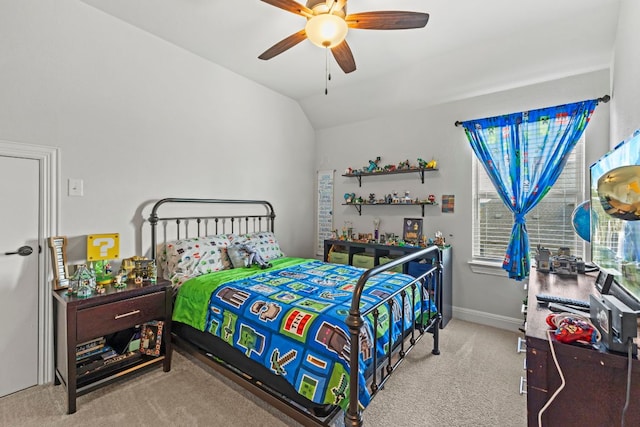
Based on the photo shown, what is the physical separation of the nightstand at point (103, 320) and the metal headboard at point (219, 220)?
655mm

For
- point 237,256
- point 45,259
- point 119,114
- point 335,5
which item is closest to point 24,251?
point 45,259

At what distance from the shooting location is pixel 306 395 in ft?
5.18

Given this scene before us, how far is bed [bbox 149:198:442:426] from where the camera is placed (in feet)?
5.13

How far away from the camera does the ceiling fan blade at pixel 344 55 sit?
7.18 feet

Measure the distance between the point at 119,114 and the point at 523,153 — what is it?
3.98m

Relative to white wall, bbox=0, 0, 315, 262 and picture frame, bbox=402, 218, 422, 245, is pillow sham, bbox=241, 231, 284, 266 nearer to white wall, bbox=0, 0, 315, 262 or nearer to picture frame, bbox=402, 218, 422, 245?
white wall, bbox=0, 0, 315, 262

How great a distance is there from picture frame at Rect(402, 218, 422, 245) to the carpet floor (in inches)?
60.2

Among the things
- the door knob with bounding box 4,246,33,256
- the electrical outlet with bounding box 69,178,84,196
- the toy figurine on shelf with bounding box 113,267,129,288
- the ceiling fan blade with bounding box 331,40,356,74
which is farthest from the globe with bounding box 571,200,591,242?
the door knob with bounding box 4,246,33,256

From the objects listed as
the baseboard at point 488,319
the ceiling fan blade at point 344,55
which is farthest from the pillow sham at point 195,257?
the baseboard at point 488,319

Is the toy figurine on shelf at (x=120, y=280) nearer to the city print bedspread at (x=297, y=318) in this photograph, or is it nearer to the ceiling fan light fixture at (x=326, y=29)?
the city print bedspread at (x=297, y=318)

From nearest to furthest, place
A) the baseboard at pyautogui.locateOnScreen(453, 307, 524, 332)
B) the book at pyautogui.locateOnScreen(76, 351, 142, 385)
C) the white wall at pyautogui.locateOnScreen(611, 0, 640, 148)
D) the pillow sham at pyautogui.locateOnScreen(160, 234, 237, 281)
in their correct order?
the white wall at pyautogui.locateOnScreen(611, 0, 640, 148), the book at pyautogui.locateOnScreen(76, 351, 142, 385), the pillow sham at pyautogui.locateOnScreen(160, 234, 237, 281), the baseboard at pyautogui.locateOnScreen(453, 307, 524, 332)

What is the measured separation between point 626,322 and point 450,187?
2.83 meters

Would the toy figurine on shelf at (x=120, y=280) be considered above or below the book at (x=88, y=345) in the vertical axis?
above

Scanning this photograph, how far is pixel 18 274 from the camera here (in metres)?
2.15
